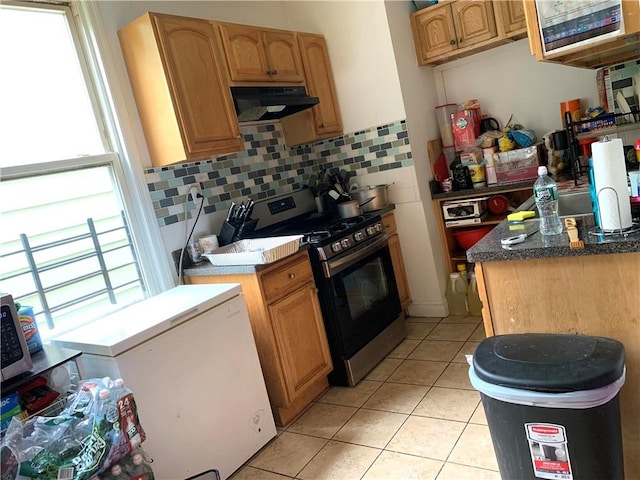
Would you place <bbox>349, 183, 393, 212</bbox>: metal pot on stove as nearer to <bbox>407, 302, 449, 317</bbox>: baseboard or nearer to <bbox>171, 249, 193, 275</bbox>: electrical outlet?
<bbox>407, 302, 449, 317</bbox>: baseboard

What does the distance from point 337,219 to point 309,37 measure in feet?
4.30

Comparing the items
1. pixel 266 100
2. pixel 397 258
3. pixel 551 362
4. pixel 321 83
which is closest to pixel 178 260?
pixel 266 100

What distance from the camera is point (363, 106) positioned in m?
3.43

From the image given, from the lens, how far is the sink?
6.92 feet

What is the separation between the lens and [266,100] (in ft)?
9.24

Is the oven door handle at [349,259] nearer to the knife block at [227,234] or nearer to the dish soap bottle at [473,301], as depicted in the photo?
the knife block at [227,234]

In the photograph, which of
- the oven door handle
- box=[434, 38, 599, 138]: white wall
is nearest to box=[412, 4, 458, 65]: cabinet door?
box=[434, 38, 599, 138]: white wall

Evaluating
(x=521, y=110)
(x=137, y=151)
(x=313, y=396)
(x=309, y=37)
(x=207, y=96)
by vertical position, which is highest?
(x=309, y=37)

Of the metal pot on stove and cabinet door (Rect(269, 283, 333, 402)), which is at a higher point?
the metal pot on stove

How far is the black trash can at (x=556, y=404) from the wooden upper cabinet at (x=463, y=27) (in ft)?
8.05

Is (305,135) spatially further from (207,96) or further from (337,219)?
(207,96)

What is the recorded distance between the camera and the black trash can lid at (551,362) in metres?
1.22

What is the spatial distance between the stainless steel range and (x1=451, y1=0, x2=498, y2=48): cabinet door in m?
1.40

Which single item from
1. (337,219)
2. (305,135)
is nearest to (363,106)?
(305,135)
